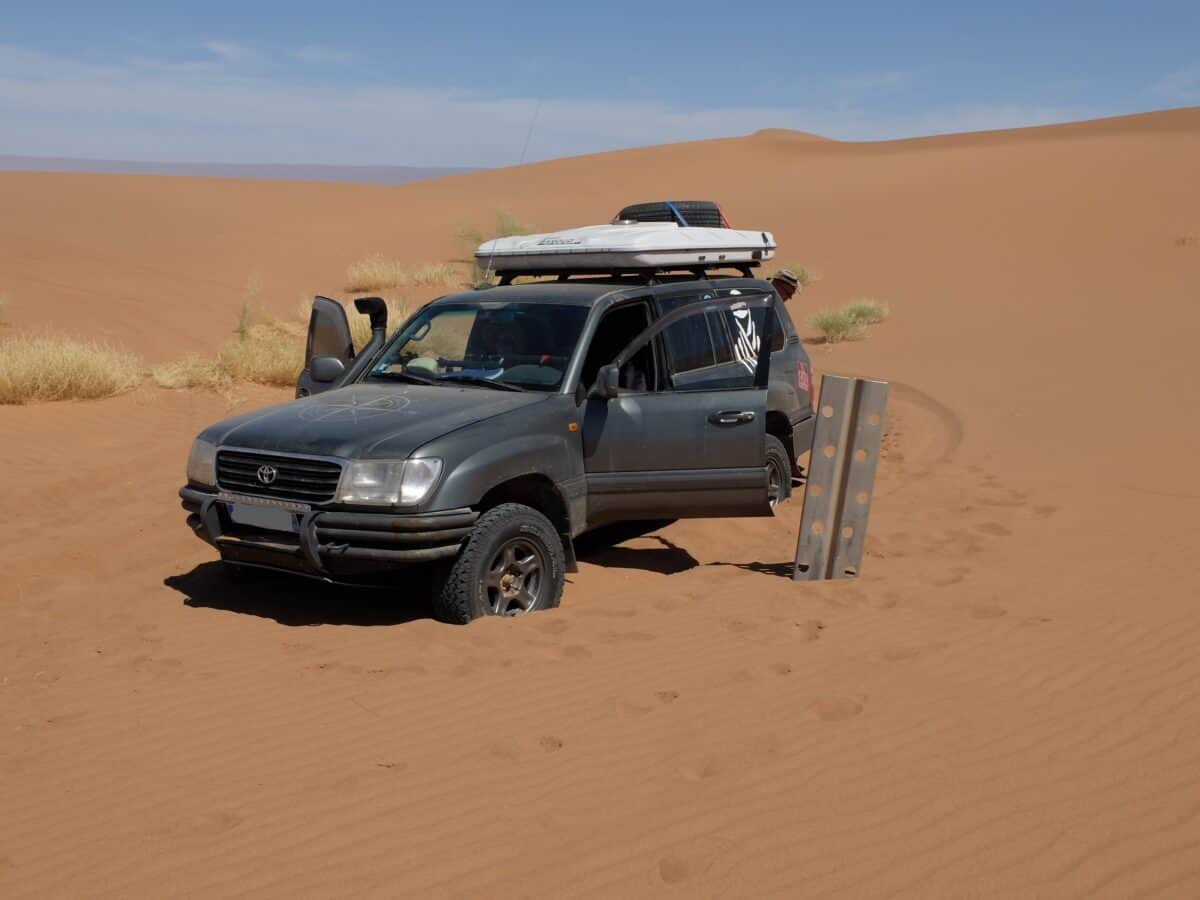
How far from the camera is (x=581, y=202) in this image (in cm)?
4638

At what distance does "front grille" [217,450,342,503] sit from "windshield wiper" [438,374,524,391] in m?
1.24

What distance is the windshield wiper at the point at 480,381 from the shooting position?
21.3 ft

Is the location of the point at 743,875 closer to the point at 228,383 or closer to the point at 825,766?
the point at 825,766

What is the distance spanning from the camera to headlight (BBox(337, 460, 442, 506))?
5484 mm

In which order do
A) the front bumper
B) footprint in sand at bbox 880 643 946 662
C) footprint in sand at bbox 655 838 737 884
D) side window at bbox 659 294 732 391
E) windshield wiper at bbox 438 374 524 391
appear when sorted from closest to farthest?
footprint in sand at bbox 655 838 737 884, footprint in sand at bbox 880 643 946 662, the front bumper, windshield wiper at bbox 438 374 524 391, side window at bbox 659 294 732 391

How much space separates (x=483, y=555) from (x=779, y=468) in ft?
10.1

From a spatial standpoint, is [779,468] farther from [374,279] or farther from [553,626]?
[374,279]

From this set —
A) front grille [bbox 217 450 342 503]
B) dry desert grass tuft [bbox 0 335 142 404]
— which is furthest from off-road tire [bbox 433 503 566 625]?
dry desert grass tuft [bbox 0 335 142 404]

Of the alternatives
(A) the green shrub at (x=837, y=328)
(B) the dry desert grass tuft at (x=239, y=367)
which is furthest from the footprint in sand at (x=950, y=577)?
(A) the green shrub at (x=837, y=328)

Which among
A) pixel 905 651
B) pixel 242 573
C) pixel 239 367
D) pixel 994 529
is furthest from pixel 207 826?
pixel 239 367

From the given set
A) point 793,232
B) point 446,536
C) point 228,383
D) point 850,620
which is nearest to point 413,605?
point 446,536

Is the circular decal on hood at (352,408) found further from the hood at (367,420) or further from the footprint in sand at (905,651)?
the footprint in sand at (905,651)

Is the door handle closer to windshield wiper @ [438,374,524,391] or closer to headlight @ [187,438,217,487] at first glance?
windshield wiper @ [438,374,524,391]

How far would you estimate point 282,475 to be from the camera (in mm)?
5730
